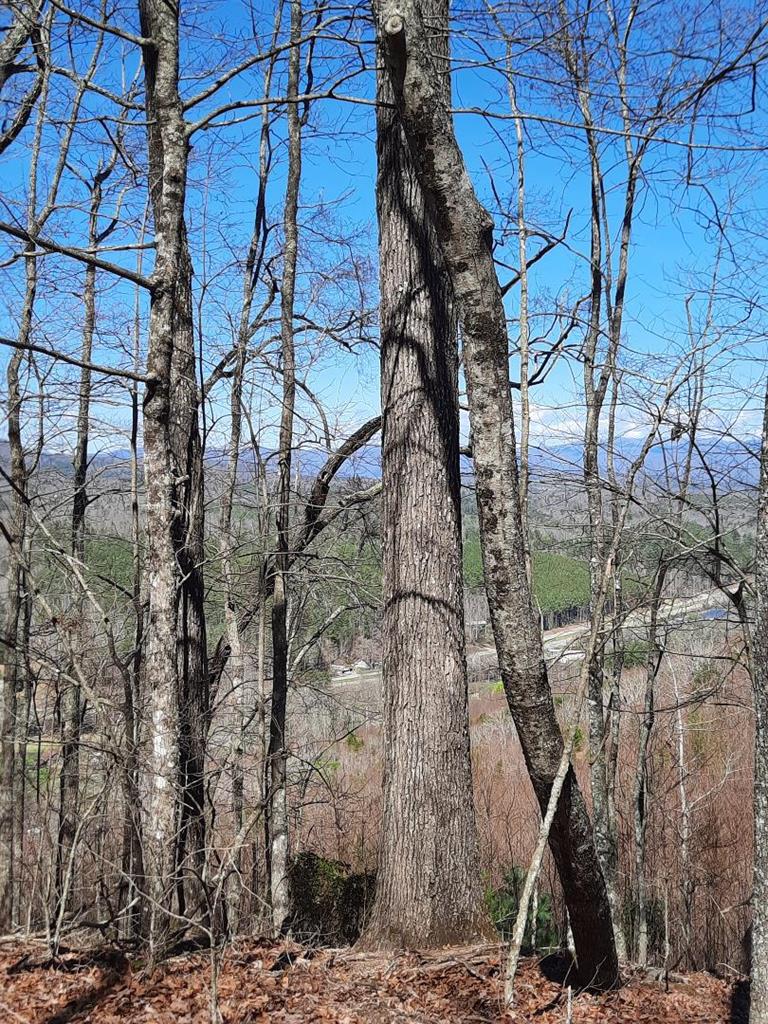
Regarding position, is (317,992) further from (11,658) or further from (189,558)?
(11,658)

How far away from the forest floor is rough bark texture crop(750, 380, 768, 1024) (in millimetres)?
869

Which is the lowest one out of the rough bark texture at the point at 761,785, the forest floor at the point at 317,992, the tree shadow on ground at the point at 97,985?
the forest floor at the point at 317,992

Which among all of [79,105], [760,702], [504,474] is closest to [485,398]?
[504,474]

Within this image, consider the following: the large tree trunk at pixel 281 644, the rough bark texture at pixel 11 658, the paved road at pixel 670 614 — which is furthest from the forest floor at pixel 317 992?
the rough bark texture at pixel 11 658

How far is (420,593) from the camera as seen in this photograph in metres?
4.04

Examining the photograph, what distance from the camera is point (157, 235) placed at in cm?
437

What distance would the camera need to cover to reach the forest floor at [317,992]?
3080 millimetres

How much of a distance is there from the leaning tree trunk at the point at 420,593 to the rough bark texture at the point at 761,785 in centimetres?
151

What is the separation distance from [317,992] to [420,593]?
1.85m

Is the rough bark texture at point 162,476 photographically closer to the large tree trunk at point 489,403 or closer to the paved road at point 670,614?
the large tree trunk at point 489,403

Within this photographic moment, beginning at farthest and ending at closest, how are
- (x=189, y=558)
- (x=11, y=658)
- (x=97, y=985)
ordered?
(x=11, y=658)
(x=189, y=558)
(x=97, y=985)

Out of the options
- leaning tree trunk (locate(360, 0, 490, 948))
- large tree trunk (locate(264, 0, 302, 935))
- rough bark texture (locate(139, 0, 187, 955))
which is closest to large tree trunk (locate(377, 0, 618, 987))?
leaning tree trunk (locate(360, 0, 490, 948))

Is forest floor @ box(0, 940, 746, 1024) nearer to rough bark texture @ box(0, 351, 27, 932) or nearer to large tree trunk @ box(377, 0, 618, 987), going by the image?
large tree trunk @ box(377, 0, 618, 987)

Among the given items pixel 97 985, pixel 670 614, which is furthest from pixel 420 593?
pixel 670 614
